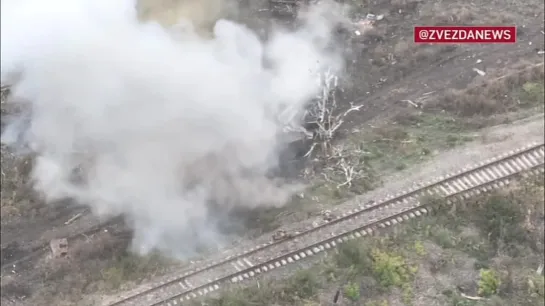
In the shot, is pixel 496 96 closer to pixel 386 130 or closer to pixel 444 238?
pixel 386 130

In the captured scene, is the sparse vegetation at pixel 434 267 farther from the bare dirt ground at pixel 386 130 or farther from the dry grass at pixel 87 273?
the dry grass at pixel 87 273

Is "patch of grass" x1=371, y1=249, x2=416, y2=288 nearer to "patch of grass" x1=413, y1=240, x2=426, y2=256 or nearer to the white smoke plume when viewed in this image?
"patch of grass" x1=413, y1=240, x2=426, y2=256

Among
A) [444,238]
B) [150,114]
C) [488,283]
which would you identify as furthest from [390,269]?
[150,114]

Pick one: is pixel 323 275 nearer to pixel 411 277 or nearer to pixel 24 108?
pixel 411 277

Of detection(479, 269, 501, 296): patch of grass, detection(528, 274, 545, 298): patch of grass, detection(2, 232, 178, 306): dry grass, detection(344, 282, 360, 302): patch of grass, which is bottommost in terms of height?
detection(528, 274, 545, 298): patch of grass

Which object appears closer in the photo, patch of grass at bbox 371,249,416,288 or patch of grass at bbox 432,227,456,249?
patch of grass at bbox 371,249,416,288

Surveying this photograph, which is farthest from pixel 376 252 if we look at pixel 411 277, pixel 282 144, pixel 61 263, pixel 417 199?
pixel 61 263

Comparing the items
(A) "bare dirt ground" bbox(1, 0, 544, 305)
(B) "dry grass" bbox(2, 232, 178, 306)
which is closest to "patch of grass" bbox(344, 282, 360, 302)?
(A) "bare dirt ground" bbox(1, 0, 544, 305)
